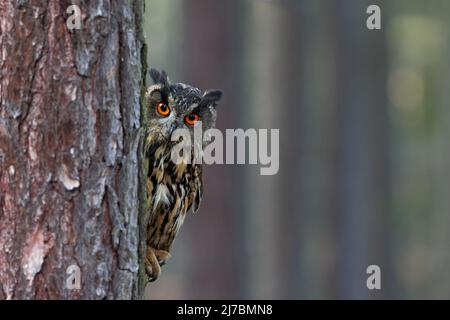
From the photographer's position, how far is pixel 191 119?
17.4 ft

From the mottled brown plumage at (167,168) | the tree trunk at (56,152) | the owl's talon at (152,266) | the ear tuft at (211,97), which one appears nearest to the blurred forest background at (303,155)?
the ear tuft at (211,97)

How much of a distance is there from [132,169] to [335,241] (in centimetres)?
1063

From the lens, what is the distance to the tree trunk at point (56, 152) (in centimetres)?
368

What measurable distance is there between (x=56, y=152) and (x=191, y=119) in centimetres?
174

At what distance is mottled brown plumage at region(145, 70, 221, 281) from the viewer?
16.0 ft

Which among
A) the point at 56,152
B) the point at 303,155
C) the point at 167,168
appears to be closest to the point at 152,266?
the point at 167,168

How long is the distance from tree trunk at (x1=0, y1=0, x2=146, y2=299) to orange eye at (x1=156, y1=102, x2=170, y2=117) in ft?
4.54

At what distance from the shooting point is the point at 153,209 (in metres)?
4.82

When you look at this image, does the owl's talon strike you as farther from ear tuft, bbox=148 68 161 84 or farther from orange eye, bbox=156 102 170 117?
ear tuft, bbox=148 68 161 84

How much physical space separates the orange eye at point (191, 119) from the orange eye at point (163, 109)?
0.48ft
